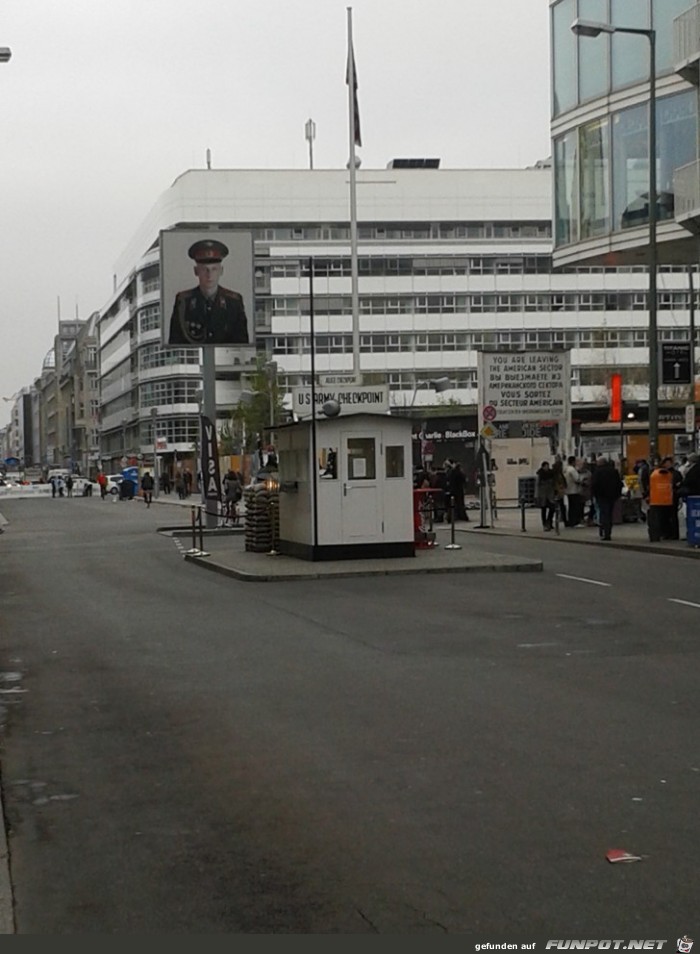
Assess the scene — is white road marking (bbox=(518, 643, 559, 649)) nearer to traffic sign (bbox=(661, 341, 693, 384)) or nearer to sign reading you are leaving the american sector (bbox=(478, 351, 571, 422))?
traffic sign (bbox=(661, 341, 693, 384))

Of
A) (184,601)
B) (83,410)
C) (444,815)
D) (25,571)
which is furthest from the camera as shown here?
(83,410)

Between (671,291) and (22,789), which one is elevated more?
(671,291)

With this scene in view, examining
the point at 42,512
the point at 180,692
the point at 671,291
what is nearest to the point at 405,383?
the point at 671,291

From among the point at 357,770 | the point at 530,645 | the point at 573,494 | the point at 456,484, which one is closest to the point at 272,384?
the point at 456,484

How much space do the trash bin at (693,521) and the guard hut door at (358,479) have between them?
6.15 meters

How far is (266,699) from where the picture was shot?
10.1m

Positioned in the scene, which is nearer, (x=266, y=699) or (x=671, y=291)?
(x=266, y=699)

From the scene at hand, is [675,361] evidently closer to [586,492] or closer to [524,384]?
[524,384]

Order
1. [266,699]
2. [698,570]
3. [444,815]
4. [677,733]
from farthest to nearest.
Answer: [698,570]
[266,699]
[677,733]
[444,815]

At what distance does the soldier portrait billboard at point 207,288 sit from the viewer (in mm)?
36656

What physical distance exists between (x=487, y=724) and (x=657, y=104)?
28948mm

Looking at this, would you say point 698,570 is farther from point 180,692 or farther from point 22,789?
point 22,789

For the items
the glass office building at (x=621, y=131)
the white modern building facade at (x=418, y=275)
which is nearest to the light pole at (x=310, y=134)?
the white modern building facade at (x=418, y=275)

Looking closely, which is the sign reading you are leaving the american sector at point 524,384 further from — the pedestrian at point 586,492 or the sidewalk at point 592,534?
the sidewalk at point 592,534
